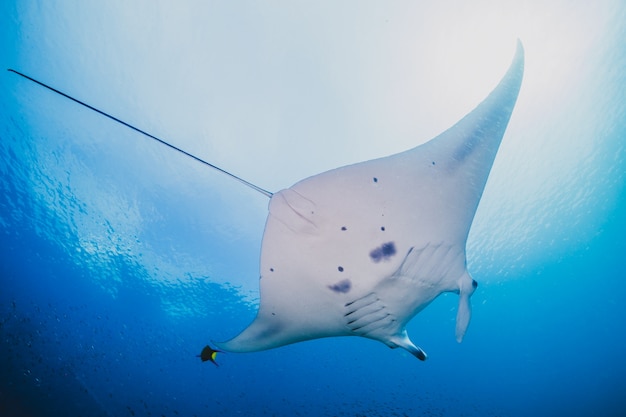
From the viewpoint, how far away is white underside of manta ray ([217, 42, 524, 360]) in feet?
6.62

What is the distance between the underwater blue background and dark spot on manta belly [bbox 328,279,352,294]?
4849 millimetres

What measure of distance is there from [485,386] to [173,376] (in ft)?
76.1

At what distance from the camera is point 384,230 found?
2.18 meters

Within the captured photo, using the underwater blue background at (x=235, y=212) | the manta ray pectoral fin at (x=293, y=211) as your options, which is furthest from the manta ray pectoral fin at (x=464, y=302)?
the underwater blue background at (x=235, y=212)

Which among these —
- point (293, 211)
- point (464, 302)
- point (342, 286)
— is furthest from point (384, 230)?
point (464, 302)

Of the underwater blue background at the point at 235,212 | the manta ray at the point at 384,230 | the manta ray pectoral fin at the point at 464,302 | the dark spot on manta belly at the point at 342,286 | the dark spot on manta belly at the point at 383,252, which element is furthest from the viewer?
the underwater blue background at the point at 235,212

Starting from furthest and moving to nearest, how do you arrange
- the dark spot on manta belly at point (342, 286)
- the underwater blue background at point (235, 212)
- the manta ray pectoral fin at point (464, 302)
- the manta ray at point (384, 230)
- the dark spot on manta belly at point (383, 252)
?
the underwater blue background at point (235, 212) < the manta ray pectoral fin at point (464, 302) < the dark spot on manta belly at point (342, 286) < the dark spot on manta belly at point (383, 252) < the manta ray at point (384, 230)

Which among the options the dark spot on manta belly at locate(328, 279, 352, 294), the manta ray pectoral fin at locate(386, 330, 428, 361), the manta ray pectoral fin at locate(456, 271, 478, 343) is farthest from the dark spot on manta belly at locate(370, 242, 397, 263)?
the manta ray pectoral fin at locate(386, 330, 428, 361)

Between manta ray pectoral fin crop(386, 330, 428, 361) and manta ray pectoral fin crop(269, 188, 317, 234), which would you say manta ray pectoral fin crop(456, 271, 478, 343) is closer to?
manta ray pectoral fin crop(386, 330, 428, 361)

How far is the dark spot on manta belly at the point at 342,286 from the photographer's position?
234 cm

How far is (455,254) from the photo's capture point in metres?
2.43

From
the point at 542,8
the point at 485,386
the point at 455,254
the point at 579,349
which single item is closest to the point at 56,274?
the point at 455,254

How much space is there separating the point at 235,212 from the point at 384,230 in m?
8.54

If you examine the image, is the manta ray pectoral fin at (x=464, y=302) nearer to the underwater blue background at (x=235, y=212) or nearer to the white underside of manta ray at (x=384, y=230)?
the white underside of manta ray at (x=384, y=230)
